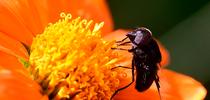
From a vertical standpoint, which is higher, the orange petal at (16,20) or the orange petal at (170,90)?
the orange petal at (16,20)

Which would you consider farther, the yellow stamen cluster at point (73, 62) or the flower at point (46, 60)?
the yellow stamen cluster at point (73, 62)

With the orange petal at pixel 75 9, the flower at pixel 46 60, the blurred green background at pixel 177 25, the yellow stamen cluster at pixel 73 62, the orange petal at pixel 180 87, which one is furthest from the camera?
the blurred green background at pixel 177 25

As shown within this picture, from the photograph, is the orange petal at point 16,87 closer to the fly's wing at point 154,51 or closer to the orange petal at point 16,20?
the orange petal at point 16,20

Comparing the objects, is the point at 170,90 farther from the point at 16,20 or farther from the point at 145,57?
the point at 16,20

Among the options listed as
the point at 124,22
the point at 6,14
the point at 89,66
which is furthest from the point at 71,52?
the point at 124,22

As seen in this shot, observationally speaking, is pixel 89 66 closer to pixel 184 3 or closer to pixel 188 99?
pixel 188 99

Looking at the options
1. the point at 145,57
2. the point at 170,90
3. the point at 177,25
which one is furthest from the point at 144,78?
the point at 177,25

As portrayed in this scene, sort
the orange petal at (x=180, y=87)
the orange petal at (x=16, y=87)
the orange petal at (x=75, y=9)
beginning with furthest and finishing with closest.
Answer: the orange petal at (x=180, y=87), the orange petal at (x=75, y=9), the orange petal at (x=16, y=87)

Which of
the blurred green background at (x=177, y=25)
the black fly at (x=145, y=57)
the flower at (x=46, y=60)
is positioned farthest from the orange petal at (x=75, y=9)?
the blurred green background at (x=177, y=25)
